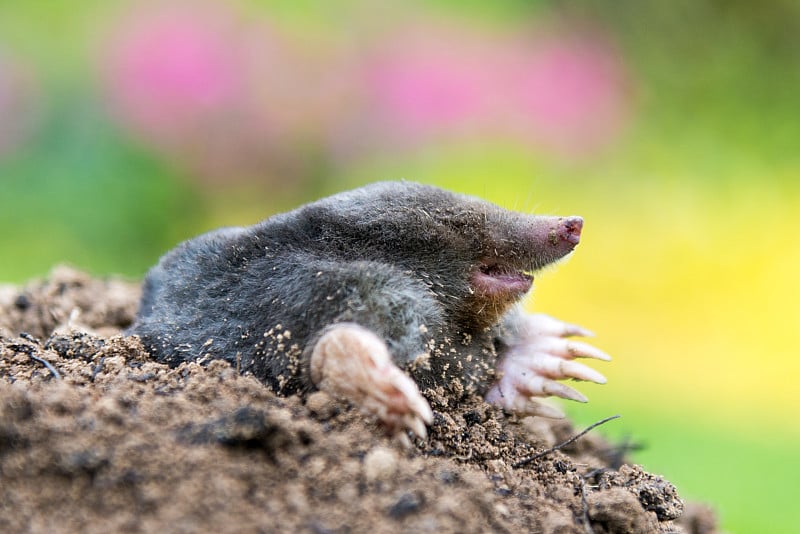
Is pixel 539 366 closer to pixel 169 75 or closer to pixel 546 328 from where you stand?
pixel 546 328

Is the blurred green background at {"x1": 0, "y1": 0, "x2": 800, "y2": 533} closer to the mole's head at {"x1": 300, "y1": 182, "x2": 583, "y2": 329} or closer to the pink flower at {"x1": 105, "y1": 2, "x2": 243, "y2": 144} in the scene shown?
the pink flower at {"x1": 105, "y1": 2, "x2": 243, "y2": 144}

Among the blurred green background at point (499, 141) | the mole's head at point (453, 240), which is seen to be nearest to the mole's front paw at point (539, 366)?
the mole's head at point (453, 240)

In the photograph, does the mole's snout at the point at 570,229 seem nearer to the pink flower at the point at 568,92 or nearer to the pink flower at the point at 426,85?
the pink flower at the point at 426,85

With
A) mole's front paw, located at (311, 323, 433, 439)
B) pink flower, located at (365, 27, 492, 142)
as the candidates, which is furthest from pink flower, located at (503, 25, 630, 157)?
mole's front paw, located at (311, 323, 433, 439)

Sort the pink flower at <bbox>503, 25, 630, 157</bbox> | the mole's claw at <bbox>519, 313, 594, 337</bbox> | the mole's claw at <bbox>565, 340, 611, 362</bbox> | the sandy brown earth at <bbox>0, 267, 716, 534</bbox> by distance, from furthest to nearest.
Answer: the pink flower at <bbox>503, 25, 630, 157</bbox>
the mole's claw at <bbox>519, 313, 594, 337</bbox>
the mole's claw at <bbox>565, 340, 611, 362</bbox>
the sandy brown earth at <bbox>0, 267, 716, 534</bbox>

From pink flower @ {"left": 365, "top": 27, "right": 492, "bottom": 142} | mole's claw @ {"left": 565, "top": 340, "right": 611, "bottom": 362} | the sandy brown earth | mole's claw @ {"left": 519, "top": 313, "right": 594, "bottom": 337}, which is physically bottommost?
the sandy brown earth

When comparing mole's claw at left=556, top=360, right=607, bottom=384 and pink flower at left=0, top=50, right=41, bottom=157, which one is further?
pink flower at left=0, top=50, right=41, bottom=157
